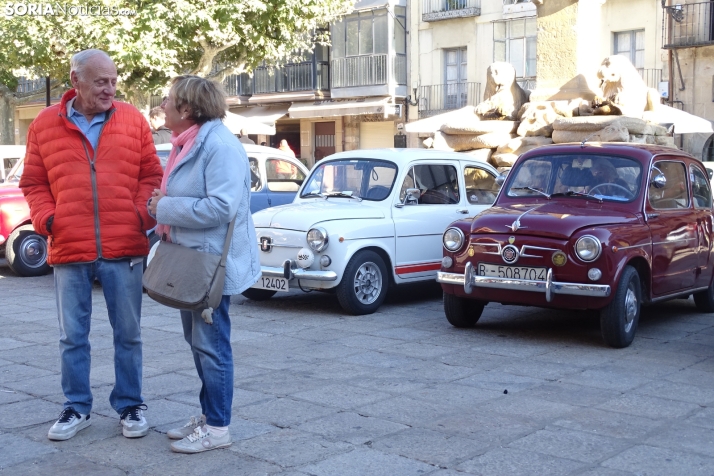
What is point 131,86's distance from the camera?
22844 mm

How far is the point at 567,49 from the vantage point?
577 inches

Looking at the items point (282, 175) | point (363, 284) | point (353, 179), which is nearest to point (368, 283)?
point (363, 284)

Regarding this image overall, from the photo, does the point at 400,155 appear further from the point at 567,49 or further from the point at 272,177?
the point at 567,49

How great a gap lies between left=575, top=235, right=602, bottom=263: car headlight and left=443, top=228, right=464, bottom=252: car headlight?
1.10m

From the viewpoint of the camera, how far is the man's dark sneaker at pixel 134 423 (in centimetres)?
502

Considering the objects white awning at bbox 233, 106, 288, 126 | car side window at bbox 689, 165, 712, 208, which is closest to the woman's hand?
car side window at bbox 689, 165, 712, 208

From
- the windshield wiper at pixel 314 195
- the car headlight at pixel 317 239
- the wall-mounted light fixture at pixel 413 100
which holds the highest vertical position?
the wall-mounted light fixture at pixel 413 100

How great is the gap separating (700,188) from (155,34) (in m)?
14.6

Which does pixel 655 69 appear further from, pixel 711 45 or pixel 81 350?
pixel 81 350

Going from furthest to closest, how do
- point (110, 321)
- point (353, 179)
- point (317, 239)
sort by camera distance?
point (353, 179) < point (317, 239) < point (110, 321)

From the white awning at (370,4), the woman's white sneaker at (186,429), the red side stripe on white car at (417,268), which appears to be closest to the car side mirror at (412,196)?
the red side stripe on white car at (417,268)

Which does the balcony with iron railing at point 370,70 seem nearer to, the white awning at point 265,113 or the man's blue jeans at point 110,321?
the white awning at point 265,113

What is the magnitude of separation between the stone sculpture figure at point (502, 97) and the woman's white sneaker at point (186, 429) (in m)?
11.0

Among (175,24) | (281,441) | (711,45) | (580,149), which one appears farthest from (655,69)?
(281,441)
